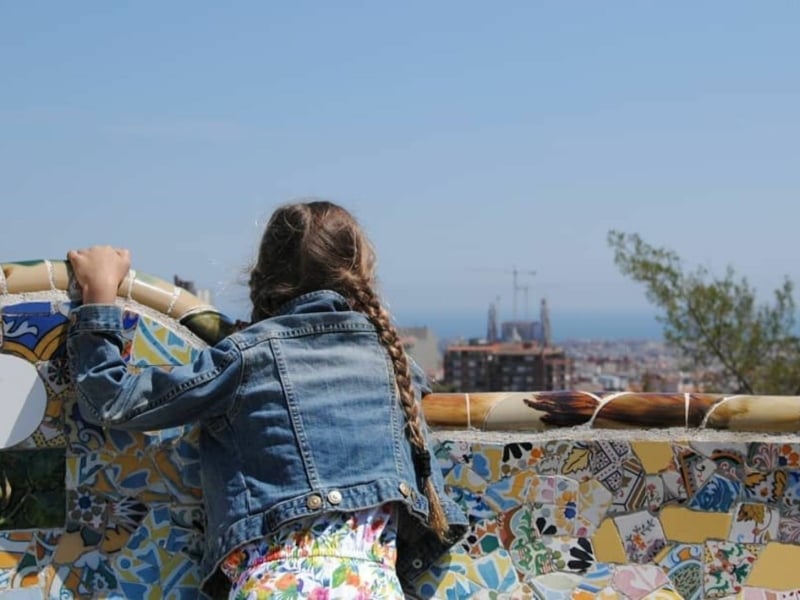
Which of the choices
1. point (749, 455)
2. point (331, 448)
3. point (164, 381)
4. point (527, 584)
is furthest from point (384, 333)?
point (749, 455)

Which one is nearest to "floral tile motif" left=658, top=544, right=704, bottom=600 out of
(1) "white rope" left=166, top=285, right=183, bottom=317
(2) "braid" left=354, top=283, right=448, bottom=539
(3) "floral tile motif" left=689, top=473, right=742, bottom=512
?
(3) "floral tile motif" left=689, top=473, right=742, bottom=512

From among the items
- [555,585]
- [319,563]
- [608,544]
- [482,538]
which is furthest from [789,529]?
[319,563]

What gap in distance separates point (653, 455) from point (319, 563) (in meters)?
0.97

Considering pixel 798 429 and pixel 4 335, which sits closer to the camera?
pixel 4 335

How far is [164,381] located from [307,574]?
49 cm

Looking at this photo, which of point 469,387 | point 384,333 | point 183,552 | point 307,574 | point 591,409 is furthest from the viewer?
point 469,387

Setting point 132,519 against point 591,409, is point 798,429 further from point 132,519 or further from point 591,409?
point 132,519

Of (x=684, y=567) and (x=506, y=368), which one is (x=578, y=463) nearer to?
(x=684, y=567)

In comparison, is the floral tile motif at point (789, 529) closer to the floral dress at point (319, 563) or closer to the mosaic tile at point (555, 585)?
the mosaic tile at point (555, 585)

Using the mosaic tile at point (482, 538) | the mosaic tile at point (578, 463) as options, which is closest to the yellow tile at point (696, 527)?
the mosaic tile at point (578, 463)

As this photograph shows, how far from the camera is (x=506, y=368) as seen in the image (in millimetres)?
47094

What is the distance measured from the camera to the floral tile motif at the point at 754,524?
259 cm

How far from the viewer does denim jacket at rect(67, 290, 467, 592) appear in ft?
6.93

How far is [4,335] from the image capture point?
2354 mm
